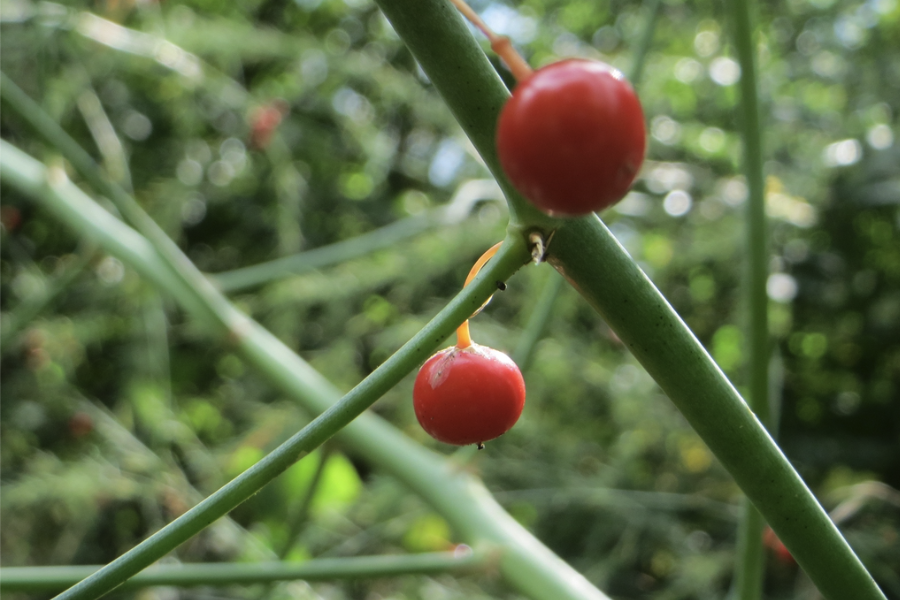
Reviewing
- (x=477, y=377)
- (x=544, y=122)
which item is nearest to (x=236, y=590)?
(x=477, y=377)

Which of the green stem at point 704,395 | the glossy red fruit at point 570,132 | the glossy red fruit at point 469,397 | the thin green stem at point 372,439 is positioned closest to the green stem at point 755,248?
the green stem at point 704,395

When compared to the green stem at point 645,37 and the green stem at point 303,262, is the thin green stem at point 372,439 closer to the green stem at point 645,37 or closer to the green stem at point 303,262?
the green stem at point 303,262

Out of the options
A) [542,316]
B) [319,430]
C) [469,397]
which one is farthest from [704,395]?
[542,316]

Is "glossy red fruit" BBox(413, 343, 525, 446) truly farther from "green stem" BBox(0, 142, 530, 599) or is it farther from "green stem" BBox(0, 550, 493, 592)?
"green stem" BBox(0, 550, 493, 592)

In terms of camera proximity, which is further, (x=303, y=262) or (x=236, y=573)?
(x=303, y=262)

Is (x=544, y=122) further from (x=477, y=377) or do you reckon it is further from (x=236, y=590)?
(x=236, y=590)

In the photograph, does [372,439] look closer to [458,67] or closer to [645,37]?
[645,37]

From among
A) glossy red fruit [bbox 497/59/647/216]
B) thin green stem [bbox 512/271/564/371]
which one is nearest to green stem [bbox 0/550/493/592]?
thin green stem [bbox 512/271/564/371]
